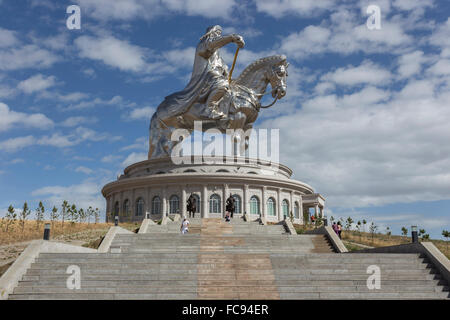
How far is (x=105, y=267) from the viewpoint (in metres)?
14.3

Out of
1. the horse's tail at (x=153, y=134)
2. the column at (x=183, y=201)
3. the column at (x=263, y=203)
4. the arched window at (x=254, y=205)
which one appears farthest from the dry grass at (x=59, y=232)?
the column at (x=263, y=203)

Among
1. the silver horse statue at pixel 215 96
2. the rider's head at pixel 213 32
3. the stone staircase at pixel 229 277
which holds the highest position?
the rider's head at pixel 213 32

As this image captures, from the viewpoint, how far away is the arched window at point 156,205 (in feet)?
128

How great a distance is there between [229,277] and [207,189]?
81.5ft

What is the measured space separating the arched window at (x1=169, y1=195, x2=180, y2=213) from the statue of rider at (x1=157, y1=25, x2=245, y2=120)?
7861 millimetres

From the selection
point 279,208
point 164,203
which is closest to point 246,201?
point 279,208

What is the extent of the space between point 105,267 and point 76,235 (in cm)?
1305

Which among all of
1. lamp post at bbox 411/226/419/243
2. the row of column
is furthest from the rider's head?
lamp post at bbox 411/226/419/243

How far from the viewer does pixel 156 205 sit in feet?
129

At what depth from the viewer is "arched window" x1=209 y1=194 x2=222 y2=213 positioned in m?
38.4

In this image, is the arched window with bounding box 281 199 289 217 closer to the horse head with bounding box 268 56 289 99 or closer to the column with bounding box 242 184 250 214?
the column with bounding box 242 184 250 214

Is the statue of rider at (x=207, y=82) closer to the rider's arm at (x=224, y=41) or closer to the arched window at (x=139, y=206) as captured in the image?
the rider's arm at (x=224, y=41)
